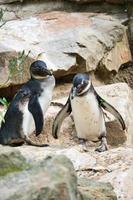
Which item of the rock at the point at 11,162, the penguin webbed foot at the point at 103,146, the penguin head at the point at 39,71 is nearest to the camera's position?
the rock at the point at 11,162

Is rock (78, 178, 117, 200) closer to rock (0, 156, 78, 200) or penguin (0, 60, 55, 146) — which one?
rock (0, 156, 78, 200)

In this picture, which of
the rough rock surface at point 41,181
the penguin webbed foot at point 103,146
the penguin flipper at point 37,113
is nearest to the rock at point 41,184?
the rough rock surface at point 41,181

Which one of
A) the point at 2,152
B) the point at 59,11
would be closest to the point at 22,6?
the point at 59,11

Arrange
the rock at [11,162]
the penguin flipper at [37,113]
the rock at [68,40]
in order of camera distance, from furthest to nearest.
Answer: the rock at [68,40]
the penguin flipper at [37,113]
the rock at [11,162]

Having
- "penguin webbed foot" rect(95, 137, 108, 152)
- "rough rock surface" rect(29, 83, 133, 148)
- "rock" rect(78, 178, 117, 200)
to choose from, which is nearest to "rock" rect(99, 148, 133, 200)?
"penguin webbed foot" rect(95, 137, 108, 152)

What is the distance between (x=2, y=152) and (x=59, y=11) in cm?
473

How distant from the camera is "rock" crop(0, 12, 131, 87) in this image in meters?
6.15

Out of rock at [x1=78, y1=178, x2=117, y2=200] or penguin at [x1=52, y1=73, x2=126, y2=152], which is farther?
penguin at [x1=52, y1=73, x2=126, y2=152]

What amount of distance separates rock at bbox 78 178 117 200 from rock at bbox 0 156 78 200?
36 cm

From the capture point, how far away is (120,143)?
17.2ft

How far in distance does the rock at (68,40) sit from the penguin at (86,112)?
102 cm

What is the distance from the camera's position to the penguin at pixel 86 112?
4945 mm

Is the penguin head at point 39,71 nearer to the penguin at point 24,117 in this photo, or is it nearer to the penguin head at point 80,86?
the penguin at point 24,117

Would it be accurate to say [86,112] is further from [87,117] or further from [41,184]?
[41,184]
